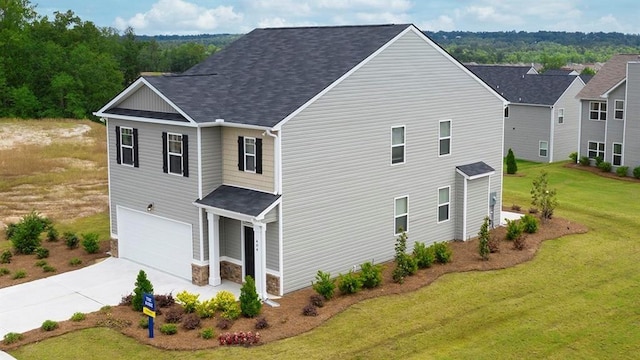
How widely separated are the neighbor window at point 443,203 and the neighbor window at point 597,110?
2397 centimetres

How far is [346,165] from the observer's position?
22453mm

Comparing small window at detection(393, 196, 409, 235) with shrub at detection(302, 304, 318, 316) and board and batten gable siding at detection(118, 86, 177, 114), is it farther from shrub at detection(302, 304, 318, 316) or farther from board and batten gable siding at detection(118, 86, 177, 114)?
board and batten gable siding at detection(118, 86, 177, 114)

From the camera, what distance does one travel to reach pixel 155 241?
80.0ft

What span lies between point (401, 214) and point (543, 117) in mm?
31639

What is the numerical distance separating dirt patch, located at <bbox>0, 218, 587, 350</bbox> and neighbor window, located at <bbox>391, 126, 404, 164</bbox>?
3.69 m

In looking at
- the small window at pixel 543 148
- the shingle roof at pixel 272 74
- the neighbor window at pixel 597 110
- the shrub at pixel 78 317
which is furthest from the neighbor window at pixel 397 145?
the small window at pixel 543 148

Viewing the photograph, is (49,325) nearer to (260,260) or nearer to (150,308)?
(150,308)

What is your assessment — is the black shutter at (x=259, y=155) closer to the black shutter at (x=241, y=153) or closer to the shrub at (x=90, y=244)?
the black shutter at (x=241, y=153)

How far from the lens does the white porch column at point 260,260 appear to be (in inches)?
805

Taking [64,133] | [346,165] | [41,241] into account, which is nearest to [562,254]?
[346,165]

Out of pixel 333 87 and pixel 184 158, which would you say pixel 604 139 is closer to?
pixel 333 87

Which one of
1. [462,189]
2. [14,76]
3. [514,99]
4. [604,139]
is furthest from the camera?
[14,76]

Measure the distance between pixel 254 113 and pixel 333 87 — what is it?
8.59ft

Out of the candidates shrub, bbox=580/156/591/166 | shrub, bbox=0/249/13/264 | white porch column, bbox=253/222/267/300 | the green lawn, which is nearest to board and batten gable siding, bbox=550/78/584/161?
shrub, bbox=580/156/591/166
